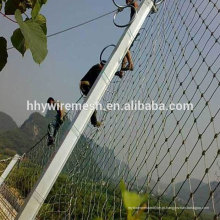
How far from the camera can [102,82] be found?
2.05 metres

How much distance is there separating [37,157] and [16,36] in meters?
5.66

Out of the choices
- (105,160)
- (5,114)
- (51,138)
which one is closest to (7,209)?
(51,138)

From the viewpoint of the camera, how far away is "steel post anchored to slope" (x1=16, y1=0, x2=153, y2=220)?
5.54ft

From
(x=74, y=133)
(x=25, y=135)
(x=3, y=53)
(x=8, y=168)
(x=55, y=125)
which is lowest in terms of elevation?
(x=25, y=135)

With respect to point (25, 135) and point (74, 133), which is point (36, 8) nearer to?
point (74, 133)

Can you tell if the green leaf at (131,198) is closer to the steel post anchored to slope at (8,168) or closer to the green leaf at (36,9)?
the green leaf at (36,9)

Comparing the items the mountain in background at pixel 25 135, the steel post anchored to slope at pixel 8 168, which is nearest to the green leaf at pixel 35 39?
the steel post anchored to slope at pixel 8 168

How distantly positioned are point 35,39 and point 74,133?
1.43 m

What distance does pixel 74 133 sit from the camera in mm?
1884

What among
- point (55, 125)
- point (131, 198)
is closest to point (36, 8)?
point (131, 198)

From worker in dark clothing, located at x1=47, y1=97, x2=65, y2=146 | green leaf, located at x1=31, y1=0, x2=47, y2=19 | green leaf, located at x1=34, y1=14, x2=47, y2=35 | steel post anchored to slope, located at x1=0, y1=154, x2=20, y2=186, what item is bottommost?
steel post anchored to slope, located at x1=0, y1=154, x2=20, y2=186

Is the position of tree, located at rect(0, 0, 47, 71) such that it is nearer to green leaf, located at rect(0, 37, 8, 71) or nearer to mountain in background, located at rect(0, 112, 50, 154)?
green leaf, located at rect(0, 37, 8, 71)

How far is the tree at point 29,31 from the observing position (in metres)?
0.46

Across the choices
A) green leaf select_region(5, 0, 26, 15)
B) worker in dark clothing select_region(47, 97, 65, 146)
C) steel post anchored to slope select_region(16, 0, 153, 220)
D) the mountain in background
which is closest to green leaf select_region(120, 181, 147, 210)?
green leaf select_region(5, 0, 26, 15)
